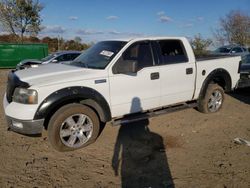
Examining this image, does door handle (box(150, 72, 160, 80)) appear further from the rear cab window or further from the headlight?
the headlight

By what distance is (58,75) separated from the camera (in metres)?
4.51

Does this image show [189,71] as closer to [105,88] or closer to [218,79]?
[218,79]

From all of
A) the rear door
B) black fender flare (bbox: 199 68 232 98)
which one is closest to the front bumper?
the rear door

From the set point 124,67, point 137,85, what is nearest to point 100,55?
point 124,67

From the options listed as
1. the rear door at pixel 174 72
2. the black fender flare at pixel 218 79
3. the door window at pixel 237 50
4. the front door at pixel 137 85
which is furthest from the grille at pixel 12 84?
the door window at pixel 237 50

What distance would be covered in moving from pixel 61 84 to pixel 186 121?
325cm

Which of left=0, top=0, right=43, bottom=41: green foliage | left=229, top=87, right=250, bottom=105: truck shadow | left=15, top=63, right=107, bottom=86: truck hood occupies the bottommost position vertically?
left=229, top=87, right=250, bottom=105: truck shadow

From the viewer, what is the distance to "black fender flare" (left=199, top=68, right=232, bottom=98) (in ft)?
20.5

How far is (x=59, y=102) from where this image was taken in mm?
4324

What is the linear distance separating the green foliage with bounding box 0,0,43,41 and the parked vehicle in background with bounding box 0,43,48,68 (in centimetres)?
594

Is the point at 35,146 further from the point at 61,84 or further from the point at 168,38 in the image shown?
the point at 168,38

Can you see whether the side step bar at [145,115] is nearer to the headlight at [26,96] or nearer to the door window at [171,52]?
the door window at [171,52]

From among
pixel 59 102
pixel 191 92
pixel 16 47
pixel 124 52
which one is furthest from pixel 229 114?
pixel 16 47

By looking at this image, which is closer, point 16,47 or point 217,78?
point 217,78
